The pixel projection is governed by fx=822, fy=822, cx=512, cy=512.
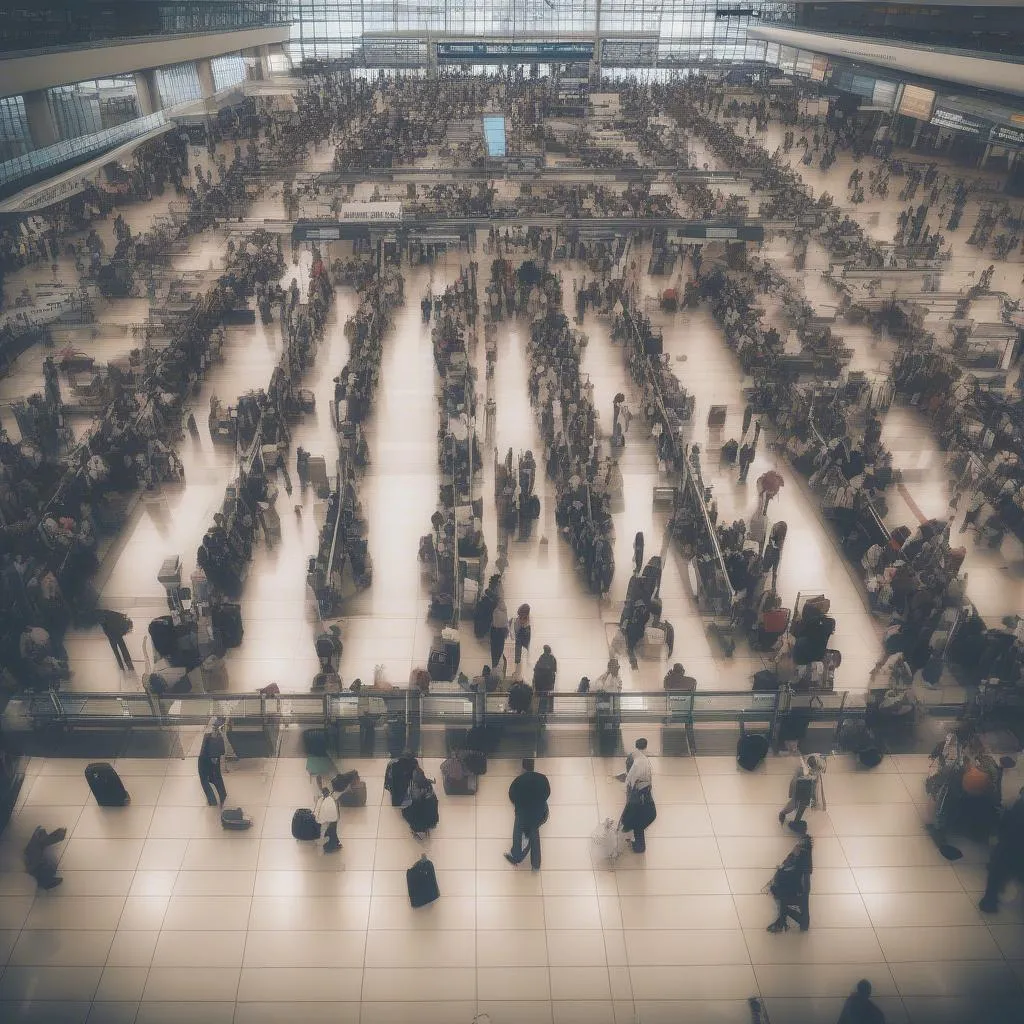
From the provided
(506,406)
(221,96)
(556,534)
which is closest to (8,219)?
(506,406)

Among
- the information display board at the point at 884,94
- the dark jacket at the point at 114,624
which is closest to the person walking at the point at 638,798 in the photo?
the dark jacket at the point at 114,624

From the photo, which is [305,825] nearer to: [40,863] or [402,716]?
[402,716]

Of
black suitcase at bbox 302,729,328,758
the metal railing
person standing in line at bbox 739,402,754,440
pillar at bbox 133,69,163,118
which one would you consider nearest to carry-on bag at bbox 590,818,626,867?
black suitcase at bbox 302,729,328,758

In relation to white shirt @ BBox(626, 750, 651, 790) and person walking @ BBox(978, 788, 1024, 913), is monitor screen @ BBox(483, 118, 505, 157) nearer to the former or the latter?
white shirt @ BBox(626, 750, 651, 790)

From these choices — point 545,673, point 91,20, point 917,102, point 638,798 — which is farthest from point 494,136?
point 638,798

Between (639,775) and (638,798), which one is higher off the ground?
(639,775)
